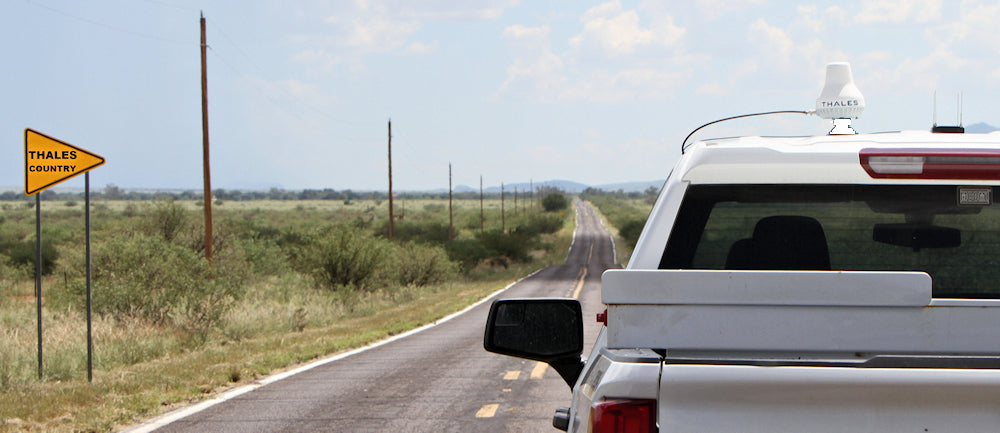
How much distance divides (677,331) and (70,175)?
10.3 meters

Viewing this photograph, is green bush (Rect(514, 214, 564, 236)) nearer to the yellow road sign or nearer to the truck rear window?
the yellow road sign

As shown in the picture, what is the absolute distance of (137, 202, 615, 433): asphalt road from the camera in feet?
26.1

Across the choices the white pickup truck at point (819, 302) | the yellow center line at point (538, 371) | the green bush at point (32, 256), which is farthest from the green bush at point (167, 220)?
the white pickup truck at point (819, 302)

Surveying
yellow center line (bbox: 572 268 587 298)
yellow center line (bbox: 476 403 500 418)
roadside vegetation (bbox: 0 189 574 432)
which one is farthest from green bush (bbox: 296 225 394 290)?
yellow center line (bbox: 476 403 500 418)

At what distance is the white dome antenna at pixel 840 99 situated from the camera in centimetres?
373

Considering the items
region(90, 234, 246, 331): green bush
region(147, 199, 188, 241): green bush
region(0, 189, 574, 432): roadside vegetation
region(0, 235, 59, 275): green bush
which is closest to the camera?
region(0, 189, 574, 432): roadside vegetation

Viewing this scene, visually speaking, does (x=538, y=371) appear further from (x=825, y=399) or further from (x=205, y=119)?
(x=205, y=119)

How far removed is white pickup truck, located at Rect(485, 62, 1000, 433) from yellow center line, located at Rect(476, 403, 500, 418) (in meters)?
5.78

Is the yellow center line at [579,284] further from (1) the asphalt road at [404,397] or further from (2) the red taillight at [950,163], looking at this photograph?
(2) the red taillight at [950,163]

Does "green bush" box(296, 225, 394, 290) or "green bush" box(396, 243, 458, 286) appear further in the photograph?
"green bush" box(396, 243, 458, 286)

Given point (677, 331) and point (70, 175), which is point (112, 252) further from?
point (677, 331)

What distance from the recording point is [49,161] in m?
10.9

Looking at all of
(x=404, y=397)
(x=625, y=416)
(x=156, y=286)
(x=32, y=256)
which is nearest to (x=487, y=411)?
(x=404, y=397)

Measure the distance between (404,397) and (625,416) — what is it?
7453mm
